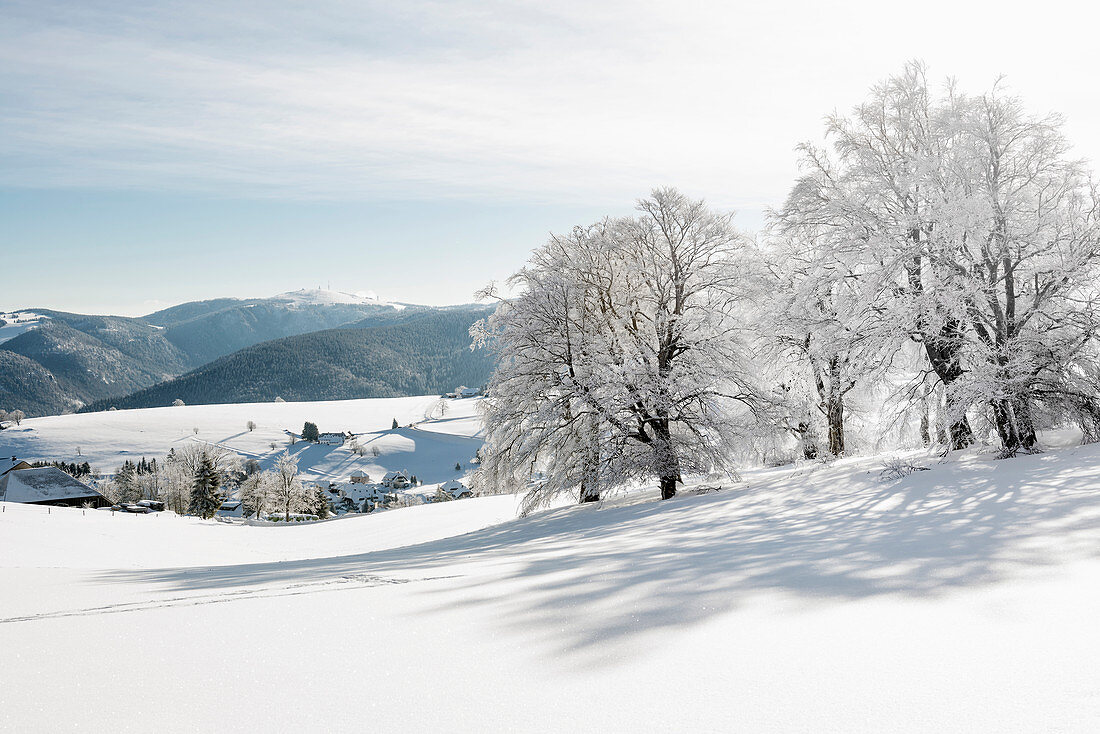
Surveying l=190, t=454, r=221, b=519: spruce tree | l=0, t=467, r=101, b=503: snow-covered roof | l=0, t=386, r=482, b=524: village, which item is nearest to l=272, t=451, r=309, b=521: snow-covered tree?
l=0, t=386, r=482, b=524: village

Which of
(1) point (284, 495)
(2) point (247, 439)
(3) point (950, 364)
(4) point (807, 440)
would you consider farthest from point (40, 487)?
(2) point (247, 439)

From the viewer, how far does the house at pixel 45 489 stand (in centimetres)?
4566

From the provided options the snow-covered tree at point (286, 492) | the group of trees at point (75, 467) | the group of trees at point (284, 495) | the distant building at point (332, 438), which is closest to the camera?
the snow-covered tree at point (286, 492)

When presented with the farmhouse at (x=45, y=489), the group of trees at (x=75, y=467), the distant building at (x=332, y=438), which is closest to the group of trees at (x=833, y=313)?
the farmhouse at (x=45, y=489)

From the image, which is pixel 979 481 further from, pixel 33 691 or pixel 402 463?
pixel 402 463

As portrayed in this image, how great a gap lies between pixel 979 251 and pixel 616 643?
12.1 m

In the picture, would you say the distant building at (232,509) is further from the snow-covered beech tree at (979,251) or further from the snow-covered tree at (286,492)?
A: the snow-covered beech tree at (979,251)

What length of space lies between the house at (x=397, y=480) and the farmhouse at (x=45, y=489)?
6782 centimetres

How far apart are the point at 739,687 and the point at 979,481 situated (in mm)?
8619

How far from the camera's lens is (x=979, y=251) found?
35.9 feet

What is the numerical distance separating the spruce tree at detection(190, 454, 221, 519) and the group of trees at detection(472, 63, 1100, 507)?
206 feet

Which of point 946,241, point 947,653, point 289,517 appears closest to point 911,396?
point 946,241

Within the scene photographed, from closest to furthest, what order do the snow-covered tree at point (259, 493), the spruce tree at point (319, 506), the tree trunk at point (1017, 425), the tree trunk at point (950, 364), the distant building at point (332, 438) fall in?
the tree trunk at point (1017, 425) < the tree trunk at point (950, 364) < the snow-covered tree at point (259, 493) < the spruce tree at point (319, 506) < the distant building at point (332, 438)

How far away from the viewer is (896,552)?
4.30 meters
